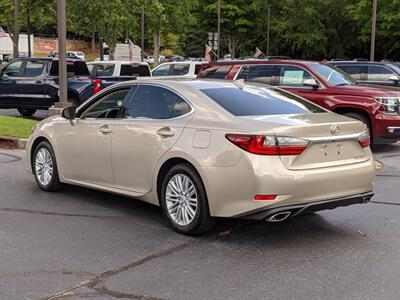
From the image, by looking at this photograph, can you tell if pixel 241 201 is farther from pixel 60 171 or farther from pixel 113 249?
pixel 60 171

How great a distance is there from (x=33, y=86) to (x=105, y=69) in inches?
101

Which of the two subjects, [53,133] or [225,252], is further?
[53,133]

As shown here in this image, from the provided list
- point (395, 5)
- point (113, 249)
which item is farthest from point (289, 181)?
point (395, 5)

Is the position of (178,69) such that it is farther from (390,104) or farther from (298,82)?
(390,104)

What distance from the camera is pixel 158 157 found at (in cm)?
616

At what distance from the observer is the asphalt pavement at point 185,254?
4.52m

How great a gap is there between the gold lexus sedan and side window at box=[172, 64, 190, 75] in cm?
1370

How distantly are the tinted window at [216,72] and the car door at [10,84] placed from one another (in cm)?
679

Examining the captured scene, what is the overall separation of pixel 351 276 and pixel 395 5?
134ft

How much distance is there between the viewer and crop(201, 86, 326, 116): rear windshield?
6.08 m

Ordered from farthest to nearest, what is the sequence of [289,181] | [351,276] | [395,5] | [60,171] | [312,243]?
1. [395,5]
2. [60,171]
3. [312,243]
4. [289,181]
5. [351,276]

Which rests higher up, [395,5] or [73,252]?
[395,5]

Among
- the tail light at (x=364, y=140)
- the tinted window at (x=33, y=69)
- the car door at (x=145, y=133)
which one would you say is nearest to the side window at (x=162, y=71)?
the tinted window at (x=33, y=69)

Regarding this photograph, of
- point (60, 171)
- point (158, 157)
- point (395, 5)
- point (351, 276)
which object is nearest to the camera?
point (351, 276)
